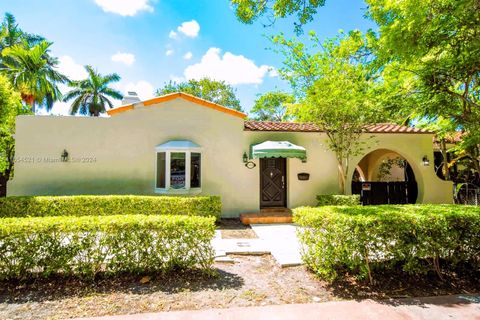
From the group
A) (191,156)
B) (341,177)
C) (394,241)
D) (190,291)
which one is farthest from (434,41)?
(191,156)

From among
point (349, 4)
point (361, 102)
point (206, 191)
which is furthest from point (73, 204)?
point (361, 102)

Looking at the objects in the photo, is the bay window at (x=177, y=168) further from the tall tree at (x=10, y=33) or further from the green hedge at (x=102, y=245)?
the tall tree at (x=10, y=33)

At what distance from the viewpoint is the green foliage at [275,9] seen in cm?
655

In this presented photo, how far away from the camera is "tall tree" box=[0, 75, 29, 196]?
1134 centimetres

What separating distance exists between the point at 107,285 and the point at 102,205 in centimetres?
718

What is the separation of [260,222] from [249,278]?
6.72m

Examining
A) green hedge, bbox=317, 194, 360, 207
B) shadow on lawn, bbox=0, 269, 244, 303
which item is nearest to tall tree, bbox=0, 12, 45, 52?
shadow on lawn, bbox=0, 269, 244, 303

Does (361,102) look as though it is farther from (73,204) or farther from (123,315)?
(73,204)

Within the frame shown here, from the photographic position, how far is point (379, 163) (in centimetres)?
2302

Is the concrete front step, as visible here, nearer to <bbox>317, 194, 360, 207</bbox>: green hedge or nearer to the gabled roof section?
<bbox>317, 194, 360, 207</bbox>: green hedge

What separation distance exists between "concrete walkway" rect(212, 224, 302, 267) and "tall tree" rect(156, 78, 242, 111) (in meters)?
31.9

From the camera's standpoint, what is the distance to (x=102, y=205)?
1179 centimetres

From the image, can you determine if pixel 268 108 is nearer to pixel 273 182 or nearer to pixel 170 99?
pixel 273 182

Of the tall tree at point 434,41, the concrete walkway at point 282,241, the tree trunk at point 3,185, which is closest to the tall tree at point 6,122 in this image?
the tree trunk at point 3,185
